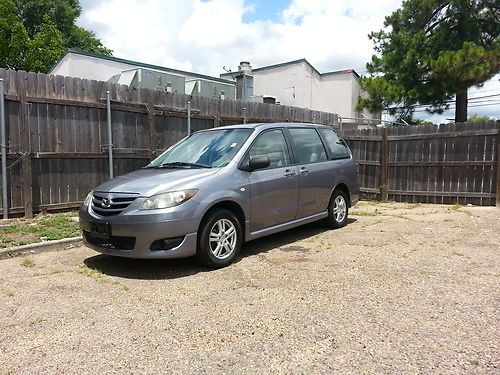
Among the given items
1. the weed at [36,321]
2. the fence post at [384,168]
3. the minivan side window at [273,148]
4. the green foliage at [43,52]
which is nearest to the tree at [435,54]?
the fence post at [384,168]

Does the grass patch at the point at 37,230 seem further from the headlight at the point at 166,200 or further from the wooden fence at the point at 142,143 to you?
the headlight at the point at 166,200

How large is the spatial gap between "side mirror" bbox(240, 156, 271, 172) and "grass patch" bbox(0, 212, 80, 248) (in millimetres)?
2823

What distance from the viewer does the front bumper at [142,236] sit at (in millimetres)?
4414

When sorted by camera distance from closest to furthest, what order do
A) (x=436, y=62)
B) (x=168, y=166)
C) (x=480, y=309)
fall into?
(x=480, y=309)
(x=168, y=166)
(x=436, y=62)

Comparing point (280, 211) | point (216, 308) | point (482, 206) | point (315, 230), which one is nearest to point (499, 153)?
point (482, 206)

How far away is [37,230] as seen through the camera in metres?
6.28

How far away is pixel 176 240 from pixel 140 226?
408 millimetres

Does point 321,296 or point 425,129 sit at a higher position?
point 425,129

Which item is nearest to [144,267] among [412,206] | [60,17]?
[412,206]

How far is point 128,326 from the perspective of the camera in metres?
3.38

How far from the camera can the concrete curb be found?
5.39m

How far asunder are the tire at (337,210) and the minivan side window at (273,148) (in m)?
1.43

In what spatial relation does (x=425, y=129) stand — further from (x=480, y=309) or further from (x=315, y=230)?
(x=480, y=309)

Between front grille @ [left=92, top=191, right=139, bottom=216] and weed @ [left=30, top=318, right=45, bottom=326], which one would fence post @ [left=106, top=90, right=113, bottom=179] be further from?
weed @ [left=30, top=318, right=45, bottom=326]
